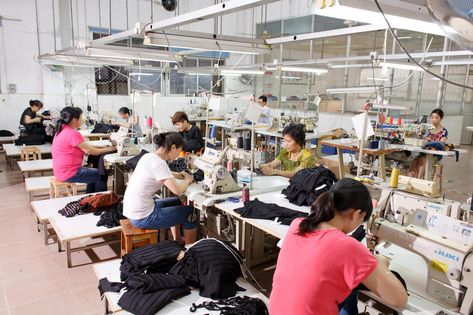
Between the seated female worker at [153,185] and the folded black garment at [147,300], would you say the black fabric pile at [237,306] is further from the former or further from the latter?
the seated female worker at [153,185]

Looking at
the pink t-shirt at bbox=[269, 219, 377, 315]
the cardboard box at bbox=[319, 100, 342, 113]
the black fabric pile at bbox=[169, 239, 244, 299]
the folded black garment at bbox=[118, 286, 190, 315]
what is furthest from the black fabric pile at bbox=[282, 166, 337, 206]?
the cardboard box at bbox=[319, 100, 342, 113]

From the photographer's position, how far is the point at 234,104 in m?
12.4

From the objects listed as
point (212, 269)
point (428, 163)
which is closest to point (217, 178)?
point (212, 269)

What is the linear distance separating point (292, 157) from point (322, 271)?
106 inches

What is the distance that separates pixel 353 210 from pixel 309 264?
340 mm

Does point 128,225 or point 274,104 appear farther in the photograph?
point 274,104

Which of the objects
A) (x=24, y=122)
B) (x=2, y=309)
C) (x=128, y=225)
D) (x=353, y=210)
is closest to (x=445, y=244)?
(x=353, y=210)

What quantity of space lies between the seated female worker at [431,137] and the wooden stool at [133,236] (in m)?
4.84

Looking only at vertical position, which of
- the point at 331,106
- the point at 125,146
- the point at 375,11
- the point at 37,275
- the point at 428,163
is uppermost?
the point at 375,11

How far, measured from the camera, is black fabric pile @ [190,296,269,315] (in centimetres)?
215

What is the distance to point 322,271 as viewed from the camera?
1555 millimetres

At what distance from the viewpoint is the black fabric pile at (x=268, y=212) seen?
2791mm

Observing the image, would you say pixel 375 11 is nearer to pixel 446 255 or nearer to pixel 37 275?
pixel 446 255

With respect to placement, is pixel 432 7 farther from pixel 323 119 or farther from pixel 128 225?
pixel 323 119
